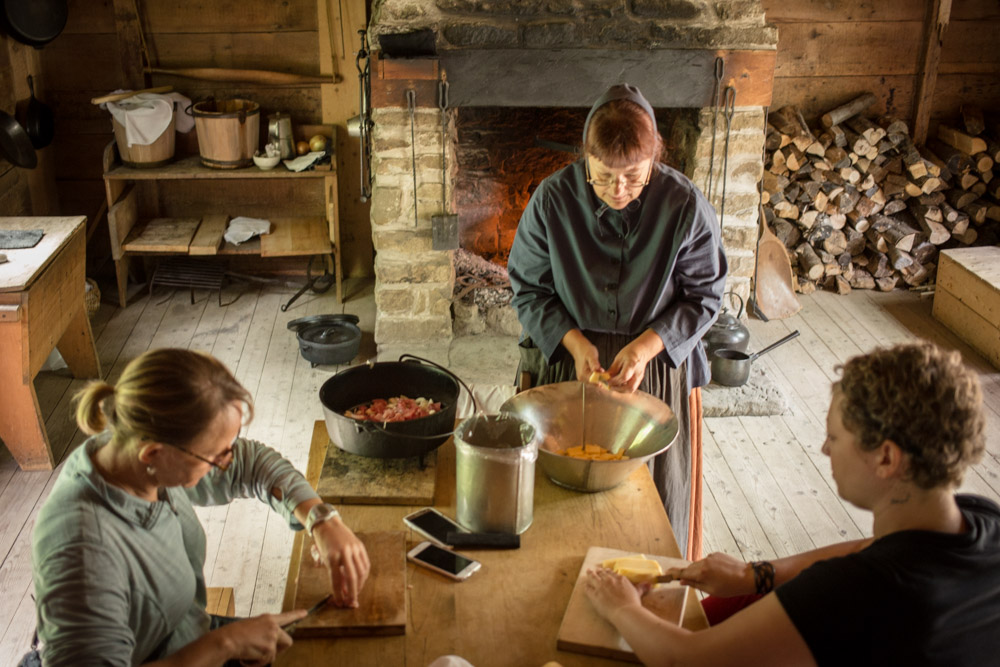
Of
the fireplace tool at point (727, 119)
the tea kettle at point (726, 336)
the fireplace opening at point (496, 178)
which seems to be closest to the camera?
the fireplace tool at point (727, 119)

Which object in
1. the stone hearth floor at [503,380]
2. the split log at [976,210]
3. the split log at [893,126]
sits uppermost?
the split log at [893,126]

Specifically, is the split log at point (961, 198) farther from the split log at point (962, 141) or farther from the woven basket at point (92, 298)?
the woven basket at point (92, 298)

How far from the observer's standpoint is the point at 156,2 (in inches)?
191

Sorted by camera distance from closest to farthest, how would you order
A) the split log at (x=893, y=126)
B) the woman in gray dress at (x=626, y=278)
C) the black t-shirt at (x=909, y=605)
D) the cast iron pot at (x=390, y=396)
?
the black t-shirt at (x=909, y=605)
the cast iron pot at (x=390, y=396)
the woman in gray dress at (x=626, y=278)
the split log at (x=893, y=126)

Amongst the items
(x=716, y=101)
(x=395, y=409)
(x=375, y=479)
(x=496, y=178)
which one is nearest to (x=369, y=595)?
(x=375, y=479)

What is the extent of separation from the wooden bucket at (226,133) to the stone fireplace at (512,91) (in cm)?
103

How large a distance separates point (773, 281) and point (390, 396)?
10.9 feet

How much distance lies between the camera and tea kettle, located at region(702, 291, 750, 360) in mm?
4184

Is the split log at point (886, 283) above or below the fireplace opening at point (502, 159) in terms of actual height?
below

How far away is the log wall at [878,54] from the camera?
202 inches

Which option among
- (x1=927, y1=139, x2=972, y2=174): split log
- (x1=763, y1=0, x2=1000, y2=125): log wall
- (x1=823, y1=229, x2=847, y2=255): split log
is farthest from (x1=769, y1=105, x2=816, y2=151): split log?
(x1=927, y1=139, x2=972, y2=174): split log

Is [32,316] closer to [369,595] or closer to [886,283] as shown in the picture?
[369,595]

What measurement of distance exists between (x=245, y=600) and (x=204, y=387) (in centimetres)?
157

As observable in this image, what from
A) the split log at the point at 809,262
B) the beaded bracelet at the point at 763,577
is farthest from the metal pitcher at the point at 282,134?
the beaded bracelet at the point at 763,577
